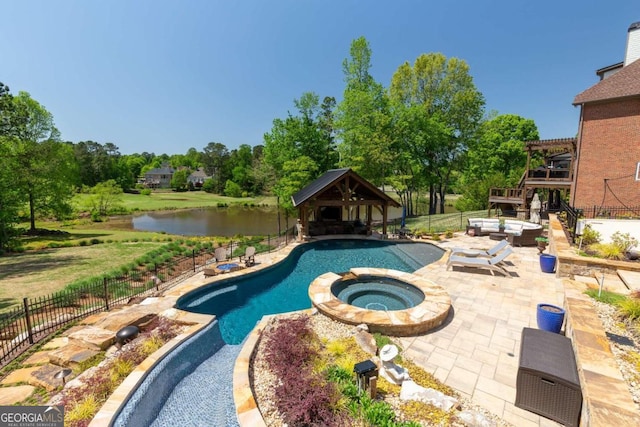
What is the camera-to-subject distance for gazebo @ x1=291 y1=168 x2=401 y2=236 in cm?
1503

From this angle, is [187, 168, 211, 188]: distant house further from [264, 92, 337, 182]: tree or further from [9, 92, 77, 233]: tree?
[264, 92, 337, 182]: tree

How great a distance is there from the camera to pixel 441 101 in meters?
28.2

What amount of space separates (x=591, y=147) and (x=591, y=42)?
6.20 metres

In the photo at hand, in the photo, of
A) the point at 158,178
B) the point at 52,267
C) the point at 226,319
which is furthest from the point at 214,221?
the point at 158,178

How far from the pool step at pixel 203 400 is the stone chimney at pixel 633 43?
87.9 ft

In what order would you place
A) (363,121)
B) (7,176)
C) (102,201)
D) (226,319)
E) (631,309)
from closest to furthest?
(631,309) → (226,319) → (7,176) → (363,121) → (102,201)

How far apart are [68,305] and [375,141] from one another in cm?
2244

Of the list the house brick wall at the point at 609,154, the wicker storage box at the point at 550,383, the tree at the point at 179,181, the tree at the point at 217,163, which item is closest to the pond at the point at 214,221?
the house brick wall at the point at 609,154

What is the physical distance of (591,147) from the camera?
16.4 m

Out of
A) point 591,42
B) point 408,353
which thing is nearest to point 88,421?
point 408,353

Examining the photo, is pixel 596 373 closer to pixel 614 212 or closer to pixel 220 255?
pixel 220 255

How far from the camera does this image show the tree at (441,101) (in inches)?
1074

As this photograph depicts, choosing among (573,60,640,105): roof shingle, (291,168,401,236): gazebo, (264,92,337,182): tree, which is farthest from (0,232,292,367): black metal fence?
(573,60,640,105): roof shingle

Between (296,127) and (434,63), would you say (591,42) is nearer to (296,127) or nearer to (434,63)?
(434,63)
